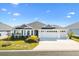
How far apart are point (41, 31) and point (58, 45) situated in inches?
22.5

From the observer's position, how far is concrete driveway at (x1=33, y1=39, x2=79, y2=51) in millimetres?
8062

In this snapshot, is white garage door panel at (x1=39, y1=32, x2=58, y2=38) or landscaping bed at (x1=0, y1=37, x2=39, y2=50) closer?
landscaping bed at (x1=0, y1=37, x2=39, y2=50)

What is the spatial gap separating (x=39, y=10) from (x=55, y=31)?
71cm

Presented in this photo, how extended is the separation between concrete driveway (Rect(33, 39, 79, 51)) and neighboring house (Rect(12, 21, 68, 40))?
0.15 m

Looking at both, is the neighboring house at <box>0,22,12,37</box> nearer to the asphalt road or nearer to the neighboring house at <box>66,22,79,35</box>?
the asphalt road

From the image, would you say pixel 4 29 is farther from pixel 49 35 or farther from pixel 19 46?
pixel 49 35

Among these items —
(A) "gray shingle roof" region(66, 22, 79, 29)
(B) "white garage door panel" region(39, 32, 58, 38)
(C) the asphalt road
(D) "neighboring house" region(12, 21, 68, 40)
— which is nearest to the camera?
(C) the asphalt road

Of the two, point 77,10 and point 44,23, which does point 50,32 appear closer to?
point 44,23

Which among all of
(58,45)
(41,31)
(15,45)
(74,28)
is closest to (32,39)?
(41,31)

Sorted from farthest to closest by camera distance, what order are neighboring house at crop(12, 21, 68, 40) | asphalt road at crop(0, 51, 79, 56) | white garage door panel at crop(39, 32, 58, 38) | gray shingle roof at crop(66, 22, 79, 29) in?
white garage door panel at crop(39, 32, 58, 38)
neighboring house at crop(12, 21, 68, 40)
gray shingle roof at crop(66, 22, 79, 29)
asphalt road at crop(0, 51, 79, 56)

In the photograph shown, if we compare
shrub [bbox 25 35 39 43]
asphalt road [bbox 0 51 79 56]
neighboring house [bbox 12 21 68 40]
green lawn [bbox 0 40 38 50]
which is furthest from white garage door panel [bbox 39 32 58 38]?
asphalt road [bbox 0 51 79 56]

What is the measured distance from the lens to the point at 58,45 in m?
8.12

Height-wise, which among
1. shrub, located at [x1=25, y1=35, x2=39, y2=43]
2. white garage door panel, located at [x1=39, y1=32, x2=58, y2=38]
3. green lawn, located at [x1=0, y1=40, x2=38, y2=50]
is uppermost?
white garage door panel, located at [x1=39, y1=32, x2=58, y2=38]

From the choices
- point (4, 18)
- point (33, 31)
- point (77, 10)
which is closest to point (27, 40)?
point (33, 31)
